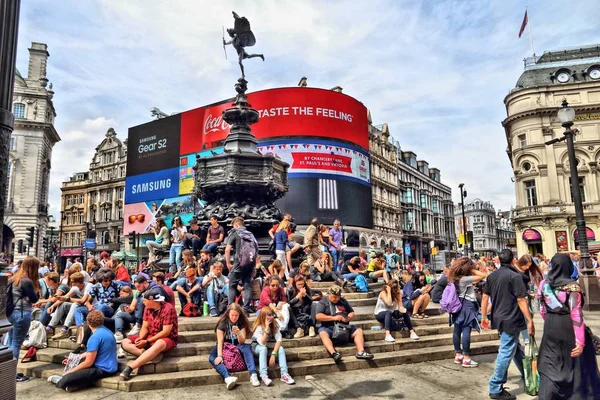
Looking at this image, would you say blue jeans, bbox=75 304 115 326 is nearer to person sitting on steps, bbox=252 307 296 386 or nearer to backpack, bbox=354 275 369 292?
person sitting on steps, bbox=252 307 296 386

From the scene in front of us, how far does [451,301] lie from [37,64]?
5586 centimetres

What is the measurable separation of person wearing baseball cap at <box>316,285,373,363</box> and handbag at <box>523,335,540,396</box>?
2.26 metres

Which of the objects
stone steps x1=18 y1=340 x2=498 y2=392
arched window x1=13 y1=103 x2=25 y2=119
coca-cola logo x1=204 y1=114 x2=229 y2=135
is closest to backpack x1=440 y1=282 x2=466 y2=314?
stone steps x1=18 y1=340 x2=498 y2=392

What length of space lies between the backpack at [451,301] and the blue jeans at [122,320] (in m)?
5.48

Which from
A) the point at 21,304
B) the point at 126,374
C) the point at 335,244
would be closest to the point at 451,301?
the point at 126,374

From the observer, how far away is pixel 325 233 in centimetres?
1226

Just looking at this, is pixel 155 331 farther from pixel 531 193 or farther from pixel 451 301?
pixel 531 193

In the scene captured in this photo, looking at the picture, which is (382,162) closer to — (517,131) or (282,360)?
(517,131)

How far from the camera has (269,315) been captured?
20.1ft

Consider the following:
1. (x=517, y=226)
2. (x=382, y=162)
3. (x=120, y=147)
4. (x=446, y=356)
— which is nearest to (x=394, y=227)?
(x=382, y=162)

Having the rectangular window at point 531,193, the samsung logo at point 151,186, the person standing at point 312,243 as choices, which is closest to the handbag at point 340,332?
the person standing at point 312,243

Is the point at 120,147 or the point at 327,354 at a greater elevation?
the point at 120,147

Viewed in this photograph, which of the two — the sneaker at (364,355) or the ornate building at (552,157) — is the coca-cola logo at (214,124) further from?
the sneaker at (364,355)

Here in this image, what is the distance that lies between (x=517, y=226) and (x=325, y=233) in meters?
34.8
